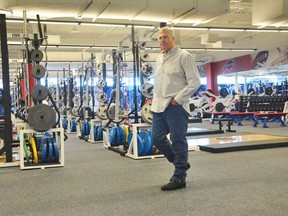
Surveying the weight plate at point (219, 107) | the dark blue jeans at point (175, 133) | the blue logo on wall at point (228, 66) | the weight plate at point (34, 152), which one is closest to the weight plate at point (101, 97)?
the weight plate at point (34, 152)

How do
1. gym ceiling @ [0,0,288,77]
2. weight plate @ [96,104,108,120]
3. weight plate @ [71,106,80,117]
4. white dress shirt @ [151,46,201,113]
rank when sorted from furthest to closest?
weight plate @ [71,106,80,117], weight plate @ [96,104,108,120], gym ceiling @ [0,0,288,77], white dress shirt @ [151,46,201,113]

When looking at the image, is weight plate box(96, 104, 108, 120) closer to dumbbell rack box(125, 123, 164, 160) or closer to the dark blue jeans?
dumbbell rack box(125, 123, 164, 160)

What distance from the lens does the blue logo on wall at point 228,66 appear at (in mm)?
17672

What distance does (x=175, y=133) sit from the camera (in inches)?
128

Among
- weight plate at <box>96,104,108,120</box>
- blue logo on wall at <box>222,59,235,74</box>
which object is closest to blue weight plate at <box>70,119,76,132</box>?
weight plate at <box>96,104,108,120</box>

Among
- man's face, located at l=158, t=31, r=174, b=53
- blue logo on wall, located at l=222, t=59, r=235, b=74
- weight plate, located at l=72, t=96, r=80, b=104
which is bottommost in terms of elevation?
weight plate, located at l=72, t=96, r=80, b=104

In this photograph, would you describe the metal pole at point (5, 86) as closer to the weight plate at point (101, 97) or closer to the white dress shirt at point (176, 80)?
the white dress shirt at point (176, 80)

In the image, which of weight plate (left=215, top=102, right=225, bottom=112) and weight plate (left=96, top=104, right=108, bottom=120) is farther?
weight plate (left=215, top=102, right=225, bottom=112)

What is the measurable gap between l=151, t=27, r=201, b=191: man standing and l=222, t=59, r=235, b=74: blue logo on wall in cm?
1490

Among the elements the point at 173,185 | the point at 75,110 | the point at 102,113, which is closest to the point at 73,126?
the point at 75,110

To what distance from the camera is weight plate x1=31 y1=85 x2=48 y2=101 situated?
5.09m

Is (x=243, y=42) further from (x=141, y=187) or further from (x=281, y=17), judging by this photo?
(x=141, y=187)

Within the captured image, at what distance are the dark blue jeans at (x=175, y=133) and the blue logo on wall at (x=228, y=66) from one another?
15005 millimetres

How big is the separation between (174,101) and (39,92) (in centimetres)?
262
